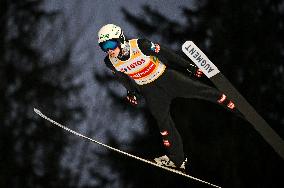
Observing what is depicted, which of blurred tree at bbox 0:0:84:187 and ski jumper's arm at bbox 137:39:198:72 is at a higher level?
ski jumper's arm at bbox 137:39:198:72

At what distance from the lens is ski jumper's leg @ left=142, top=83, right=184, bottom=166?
16.3 ft

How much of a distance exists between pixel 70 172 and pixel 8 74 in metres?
1.81

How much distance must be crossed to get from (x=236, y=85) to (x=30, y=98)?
294 centimetres

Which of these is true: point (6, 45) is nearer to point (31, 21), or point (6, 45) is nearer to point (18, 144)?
point (31, 21)

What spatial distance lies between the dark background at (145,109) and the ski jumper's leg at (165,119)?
286mm

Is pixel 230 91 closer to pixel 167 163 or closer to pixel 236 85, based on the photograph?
pixel 236 85

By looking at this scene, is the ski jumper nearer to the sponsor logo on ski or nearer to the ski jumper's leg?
the ski jumper's leg

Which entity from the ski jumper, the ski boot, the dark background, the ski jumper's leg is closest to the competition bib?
the ski jumper

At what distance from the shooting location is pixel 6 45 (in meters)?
6.50

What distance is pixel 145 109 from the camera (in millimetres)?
5719

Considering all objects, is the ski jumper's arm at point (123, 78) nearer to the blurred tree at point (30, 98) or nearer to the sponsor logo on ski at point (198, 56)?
the sponsor logo on ski at point (198, 56)

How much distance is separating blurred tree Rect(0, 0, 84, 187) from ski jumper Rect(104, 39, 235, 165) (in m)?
1.34

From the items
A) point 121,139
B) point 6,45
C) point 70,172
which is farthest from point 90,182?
point 6,45

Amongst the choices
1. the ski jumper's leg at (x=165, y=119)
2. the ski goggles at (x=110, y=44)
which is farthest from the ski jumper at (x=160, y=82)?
the ski goggles at (x=110, y=44)
